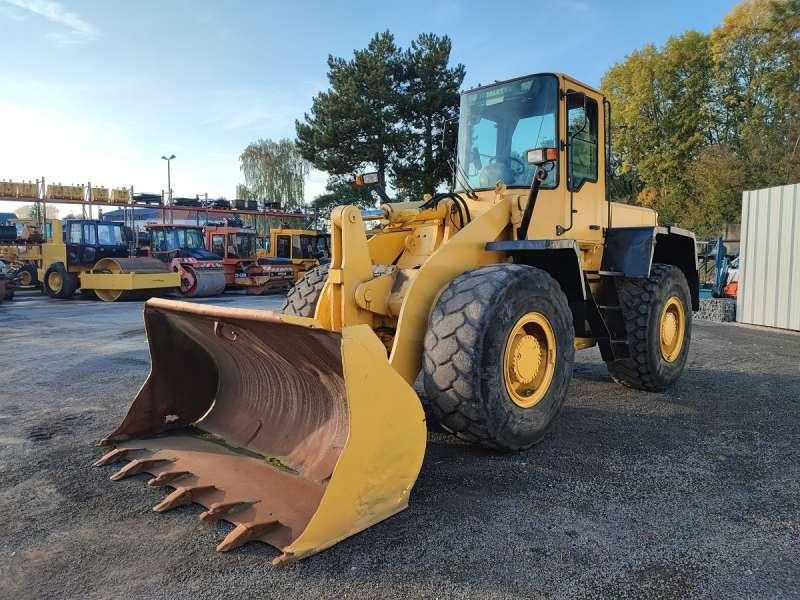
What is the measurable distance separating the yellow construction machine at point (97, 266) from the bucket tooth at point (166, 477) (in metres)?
15.9

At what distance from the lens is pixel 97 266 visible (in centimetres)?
1905

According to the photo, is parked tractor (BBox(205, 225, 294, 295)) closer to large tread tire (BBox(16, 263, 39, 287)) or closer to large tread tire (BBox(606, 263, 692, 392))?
large tread tire (BBox(16, 263, 39, 287))

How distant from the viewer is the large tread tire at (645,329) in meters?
5.64

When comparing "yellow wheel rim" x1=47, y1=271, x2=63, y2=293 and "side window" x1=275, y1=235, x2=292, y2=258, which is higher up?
"side window" x1=275, y1=235, x2=292, y2=258

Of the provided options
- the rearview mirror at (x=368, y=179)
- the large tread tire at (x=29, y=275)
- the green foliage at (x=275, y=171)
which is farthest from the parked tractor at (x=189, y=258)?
the green foliage at (x=275, y=171)

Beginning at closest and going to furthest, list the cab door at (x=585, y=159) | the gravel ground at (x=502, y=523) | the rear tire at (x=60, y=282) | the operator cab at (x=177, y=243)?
the gravel ground at (x=502, y=523) < the cab door at (x=585, y=159) < the rear tire at (x=60, y=282) < the operator cab at (x=177, y=243)

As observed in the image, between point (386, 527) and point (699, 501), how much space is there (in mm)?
1792

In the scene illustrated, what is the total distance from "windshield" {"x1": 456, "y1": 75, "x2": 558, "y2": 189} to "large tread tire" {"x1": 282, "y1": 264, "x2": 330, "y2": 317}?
1493 mm

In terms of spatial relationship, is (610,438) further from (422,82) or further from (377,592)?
(422,82)

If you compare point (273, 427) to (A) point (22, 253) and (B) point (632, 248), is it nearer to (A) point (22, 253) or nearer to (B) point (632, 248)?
(B) point (632, 248)

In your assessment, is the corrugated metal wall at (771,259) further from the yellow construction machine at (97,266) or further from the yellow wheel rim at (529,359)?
the yellow construction machine at (97,266)

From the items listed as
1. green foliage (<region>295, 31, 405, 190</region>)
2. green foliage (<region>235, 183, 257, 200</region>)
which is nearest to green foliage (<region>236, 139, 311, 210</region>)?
green foliage (<region>235, 183, 257, 200</region>)

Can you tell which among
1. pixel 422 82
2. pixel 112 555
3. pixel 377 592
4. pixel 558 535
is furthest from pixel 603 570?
pixel 422 82

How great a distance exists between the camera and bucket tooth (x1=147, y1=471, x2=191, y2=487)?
3.46 metres
